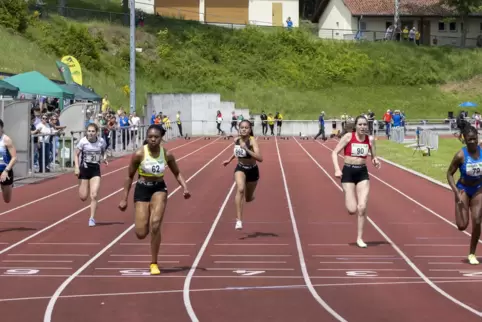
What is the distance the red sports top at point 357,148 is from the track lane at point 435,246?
1.51m

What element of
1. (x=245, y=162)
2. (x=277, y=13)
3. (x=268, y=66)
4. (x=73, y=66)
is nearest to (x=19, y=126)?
(x=245, y=162)

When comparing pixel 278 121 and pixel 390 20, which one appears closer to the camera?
pixel 278 121

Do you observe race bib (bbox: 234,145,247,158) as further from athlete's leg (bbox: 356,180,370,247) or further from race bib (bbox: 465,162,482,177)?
race bib (bbox: 465,162,482,177)

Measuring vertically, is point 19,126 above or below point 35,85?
below

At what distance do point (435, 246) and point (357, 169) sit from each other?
167 cm

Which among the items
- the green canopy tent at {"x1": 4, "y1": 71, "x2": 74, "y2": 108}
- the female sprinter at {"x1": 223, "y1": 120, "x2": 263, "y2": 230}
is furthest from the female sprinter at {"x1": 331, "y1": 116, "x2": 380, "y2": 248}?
the green canopy tent at {"x1": 4, "y1": 71, "x2": 74, "y2": 108}

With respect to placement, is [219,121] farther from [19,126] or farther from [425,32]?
[425,32]

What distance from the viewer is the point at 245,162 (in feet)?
54.7

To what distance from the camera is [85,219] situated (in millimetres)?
18875

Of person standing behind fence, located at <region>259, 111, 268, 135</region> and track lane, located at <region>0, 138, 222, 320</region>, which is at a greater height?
person standing behind fence, located at <region>259, 111, 268, 135</region>

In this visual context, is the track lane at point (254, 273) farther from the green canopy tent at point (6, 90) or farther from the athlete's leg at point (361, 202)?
the green canopy tent at point (6, 90)

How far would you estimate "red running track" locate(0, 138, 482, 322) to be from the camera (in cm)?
1041

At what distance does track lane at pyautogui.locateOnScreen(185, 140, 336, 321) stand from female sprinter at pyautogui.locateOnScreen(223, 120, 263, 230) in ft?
2.09

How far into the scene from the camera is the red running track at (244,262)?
10.4m
